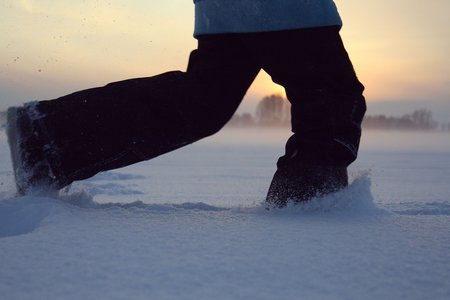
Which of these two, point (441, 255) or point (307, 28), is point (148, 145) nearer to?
point (307, 28)

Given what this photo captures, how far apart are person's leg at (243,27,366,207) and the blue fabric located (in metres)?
0.02

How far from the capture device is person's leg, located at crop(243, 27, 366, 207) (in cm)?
117

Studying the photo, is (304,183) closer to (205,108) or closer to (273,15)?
(205,108)

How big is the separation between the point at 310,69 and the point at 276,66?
0.30 ft

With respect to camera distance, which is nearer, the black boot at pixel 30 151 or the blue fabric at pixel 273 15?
the black boot at pixel 30 151

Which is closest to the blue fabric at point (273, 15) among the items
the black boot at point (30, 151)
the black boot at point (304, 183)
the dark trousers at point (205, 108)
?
the dark trousers at point (205, 108)

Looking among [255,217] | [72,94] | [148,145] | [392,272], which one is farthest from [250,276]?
[72,94]

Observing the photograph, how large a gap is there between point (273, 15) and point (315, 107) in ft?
0.87

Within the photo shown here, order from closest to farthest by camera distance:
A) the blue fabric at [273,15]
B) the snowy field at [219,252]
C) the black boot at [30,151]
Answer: the snowy field at [219,252]
the black boot at [30,151]
the blue fabric at [273,15]

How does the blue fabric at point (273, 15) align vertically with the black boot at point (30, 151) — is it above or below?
above

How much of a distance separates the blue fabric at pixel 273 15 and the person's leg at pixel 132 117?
0.07 metres

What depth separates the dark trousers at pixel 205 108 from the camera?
3.69 ft

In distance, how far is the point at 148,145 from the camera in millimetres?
1166

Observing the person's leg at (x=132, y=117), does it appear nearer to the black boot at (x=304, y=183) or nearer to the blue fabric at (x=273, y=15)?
the blue fabric at (x=273, y=15)
